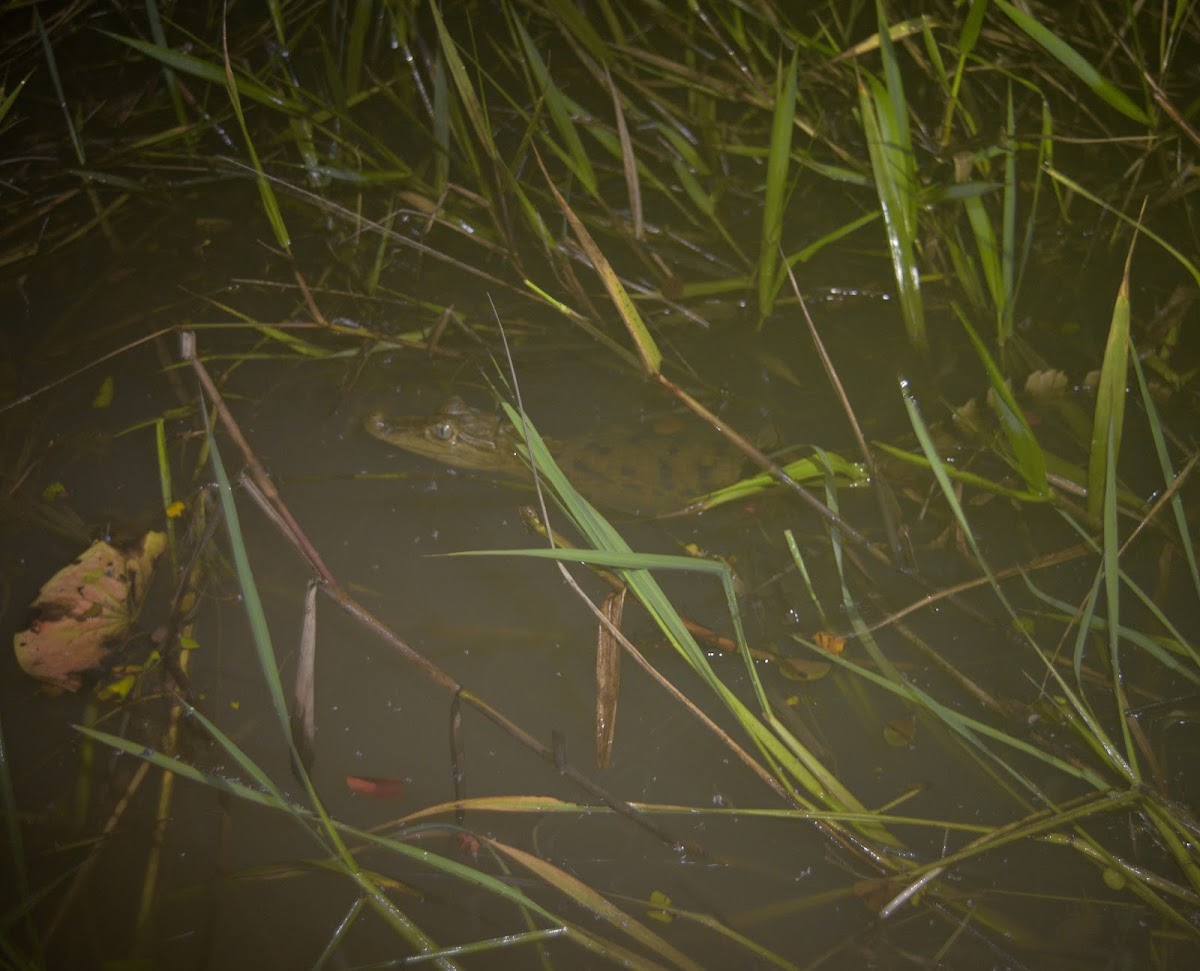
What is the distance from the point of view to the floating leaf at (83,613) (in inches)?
87.0

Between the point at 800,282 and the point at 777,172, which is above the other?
the point at 777,172

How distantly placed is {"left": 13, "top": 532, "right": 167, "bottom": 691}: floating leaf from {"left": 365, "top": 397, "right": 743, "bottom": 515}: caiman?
2.85 ft

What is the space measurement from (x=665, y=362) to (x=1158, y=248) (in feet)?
5.62

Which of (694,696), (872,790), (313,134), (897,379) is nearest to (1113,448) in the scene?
(897,379)

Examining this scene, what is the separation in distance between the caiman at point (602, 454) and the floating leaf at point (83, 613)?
869 mm

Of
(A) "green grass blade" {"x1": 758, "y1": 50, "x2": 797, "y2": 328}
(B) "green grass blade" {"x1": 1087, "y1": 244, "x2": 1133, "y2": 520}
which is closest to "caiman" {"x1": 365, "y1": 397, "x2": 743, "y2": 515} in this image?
→ (A) "green grass blade" {"x1": 758, "y1": 50, "x2": 797, "y2": 328}

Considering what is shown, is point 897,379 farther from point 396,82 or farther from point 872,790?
point 396,82

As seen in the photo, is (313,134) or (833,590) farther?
(313,134)

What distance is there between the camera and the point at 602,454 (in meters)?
2.70

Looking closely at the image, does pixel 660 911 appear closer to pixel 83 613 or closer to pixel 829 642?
pixel 829 642

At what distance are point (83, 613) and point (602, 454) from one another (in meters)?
1.68

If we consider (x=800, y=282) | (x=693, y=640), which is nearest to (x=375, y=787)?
(x=693, y=640)

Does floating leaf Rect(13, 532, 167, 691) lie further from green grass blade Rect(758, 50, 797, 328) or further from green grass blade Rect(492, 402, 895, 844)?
green grass blade Rect(758, 50, 797, 328)

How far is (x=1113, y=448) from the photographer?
1899mm
